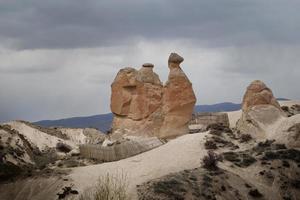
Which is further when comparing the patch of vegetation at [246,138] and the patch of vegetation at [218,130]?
the patch of vegetation at [218,130]

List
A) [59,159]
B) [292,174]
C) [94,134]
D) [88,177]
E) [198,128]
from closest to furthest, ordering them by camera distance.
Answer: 1. [88,177]
2. [292,174]
3. [59,159]
4. [198,128]
5. [94,134]

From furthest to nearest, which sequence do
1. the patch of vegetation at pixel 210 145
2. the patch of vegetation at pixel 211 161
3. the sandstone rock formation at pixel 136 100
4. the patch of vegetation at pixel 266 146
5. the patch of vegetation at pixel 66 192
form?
1. the sandstone rock formation at pixel 136 100
2. the patch of vegetation at pixel 210 145
3. the patch of vegetation at pixel 266 146
4. the patch of vegetation at pixel 211 161
5. the patch of vegetation at pixel 66 192

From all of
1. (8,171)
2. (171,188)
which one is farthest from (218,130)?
(8,171)

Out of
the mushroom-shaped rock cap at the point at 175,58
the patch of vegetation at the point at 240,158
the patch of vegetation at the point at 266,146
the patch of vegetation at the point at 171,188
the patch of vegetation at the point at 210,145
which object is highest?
the mushroom-shaped rock cap at the point at 175,58

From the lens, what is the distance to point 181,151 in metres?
44.0

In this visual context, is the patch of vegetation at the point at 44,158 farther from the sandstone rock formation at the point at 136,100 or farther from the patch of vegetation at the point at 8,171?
the sandstone rock formation at the point at 136,100

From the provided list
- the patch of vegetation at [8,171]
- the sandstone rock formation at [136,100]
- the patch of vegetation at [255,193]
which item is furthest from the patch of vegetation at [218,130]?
the patch of vegetation at [8,171]

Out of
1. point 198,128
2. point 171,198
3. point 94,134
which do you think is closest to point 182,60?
point 198,128

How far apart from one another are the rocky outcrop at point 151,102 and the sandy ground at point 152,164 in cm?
339

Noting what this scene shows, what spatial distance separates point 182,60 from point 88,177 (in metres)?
15.7

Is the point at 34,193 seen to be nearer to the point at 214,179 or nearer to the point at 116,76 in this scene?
the point at 214,179

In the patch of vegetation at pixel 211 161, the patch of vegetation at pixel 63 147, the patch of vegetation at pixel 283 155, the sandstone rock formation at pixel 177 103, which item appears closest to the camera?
the patch of vegetation at pixel 211 161

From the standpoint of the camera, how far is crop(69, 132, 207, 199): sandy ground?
39.2 m

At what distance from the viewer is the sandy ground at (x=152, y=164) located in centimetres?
3919
